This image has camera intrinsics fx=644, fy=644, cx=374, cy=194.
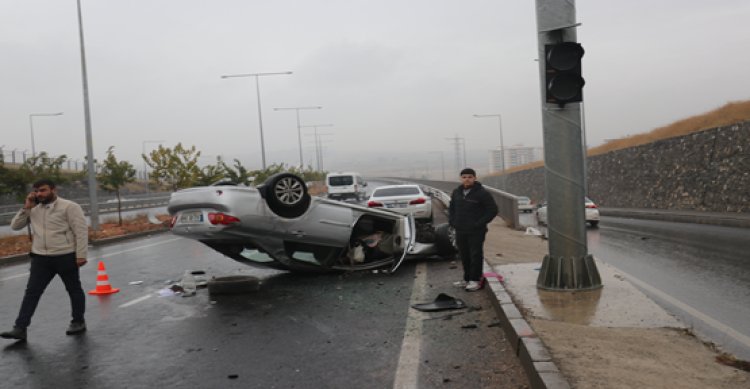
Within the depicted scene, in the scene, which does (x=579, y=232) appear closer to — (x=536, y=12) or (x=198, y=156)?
(x=536, y=12)

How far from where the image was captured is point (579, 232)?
7.63 meters

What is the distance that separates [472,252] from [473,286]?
45 cm

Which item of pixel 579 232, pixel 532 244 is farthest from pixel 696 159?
pixel 579 232

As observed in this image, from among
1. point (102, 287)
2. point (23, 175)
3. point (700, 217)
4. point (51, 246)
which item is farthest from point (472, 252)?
point (23, 175)

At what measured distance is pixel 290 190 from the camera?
364 inches

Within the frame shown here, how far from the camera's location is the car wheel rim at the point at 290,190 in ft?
30.1

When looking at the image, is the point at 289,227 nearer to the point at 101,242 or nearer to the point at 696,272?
the point at 696,272

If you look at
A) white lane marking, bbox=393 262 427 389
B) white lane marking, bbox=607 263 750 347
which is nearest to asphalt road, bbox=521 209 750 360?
white lane marking, bbox=607 263 750 347

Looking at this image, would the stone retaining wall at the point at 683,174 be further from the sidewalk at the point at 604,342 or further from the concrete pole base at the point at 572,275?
the sidewalk at the point at 604,342

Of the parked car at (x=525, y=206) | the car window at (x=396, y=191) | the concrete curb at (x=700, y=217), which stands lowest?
the parked car at (x=525, y=206)

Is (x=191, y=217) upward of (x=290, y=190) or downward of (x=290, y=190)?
downward

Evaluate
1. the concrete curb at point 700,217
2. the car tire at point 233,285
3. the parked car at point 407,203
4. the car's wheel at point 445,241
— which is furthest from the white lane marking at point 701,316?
the concrete curb at point 700,217

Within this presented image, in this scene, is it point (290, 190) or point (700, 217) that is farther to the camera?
point (700, 217)

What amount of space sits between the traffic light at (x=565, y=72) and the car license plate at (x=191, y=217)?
4.75 metres
